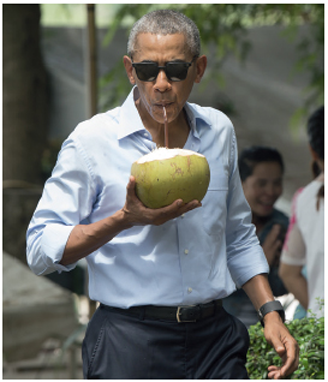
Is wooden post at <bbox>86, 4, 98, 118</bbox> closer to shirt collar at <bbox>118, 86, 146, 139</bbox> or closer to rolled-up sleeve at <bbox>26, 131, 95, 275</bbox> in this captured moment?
shirt collar at <bbox>118, 86, 146, 139</bbox>

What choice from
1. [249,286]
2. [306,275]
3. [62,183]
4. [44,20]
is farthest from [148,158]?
[44,20]

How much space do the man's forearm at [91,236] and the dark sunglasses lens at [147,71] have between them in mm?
442

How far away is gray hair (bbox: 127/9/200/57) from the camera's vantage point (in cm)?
185

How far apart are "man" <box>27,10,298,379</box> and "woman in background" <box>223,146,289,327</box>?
2.15 meters

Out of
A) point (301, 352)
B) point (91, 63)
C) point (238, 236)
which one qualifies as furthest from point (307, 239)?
point (91, 63)

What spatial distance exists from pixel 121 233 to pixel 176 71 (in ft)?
1.74

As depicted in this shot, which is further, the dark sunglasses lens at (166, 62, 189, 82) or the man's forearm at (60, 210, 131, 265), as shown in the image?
the dark sunglasses lens at (166, 62, 189, 82)

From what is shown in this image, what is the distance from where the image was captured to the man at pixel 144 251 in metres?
1.85

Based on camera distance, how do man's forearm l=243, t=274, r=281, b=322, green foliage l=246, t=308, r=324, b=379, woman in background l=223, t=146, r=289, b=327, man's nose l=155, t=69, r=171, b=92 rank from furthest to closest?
woman in background l=223, t=146, r=289, b=327 < green foliage l=246, t=308, r=324, b=379 < man's forearm l=243, t=274, r=281, b=322 < man's nose l=155, t=69, r=171, b=92

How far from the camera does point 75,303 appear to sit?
4484 millimetres

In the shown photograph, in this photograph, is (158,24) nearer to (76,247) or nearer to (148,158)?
(148,158)

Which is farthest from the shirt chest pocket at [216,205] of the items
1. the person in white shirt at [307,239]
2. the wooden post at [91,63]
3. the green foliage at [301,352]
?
the wooden post at [91,63]

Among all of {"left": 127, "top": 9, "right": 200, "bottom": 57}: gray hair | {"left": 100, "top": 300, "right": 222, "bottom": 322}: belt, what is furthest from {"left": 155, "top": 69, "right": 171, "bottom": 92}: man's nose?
{"left": 100, "top": 300, "right": 222, "bottom": 322}: belt

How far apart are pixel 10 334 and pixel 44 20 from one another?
→ 2.39m
